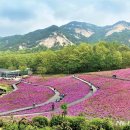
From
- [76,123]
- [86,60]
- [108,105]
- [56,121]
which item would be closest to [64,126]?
[76,123]

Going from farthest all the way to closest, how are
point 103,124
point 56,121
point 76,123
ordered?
point 56,121
point 76,123
point 103,124

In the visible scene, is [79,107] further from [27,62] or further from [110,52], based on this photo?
[27,62]

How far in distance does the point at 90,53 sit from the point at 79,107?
105 metres

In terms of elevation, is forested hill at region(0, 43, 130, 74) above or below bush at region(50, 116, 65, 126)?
above

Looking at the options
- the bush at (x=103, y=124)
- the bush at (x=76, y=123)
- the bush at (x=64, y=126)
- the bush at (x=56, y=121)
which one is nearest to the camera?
the bush at (x=64, y=126)

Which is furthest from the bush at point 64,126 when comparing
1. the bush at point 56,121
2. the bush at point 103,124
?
the bush at point 56,121

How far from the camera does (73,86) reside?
3410 inches

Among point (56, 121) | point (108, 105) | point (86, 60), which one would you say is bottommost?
point (108, 105)

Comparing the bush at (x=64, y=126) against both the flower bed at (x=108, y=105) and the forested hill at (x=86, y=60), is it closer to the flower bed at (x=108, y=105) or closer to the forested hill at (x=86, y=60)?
the flower bed at (x=108, y=105)

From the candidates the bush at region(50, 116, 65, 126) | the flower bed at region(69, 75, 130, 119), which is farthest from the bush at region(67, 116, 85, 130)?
the flower bed at region(69, 75, 130, 119)

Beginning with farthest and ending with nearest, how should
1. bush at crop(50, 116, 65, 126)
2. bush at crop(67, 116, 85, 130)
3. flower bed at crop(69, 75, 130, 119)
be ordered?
1. flower bed at crop(69, 75, 130, 119)
2. bush at crop(50, 116, 65, 126)
3. bush at crop(67, 116, 85, 130)

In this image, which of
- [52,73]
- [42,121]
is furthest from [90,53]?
[42,121]

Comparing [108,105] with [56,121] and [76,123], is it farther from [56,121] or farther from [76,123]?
[76,123]

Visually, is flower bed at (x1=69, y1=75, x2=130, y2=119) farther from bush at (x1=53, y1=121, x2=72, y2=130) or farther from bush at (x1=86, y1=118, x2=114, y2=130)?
bush at (x1=53, y1=121, x2=72, y2=130)
